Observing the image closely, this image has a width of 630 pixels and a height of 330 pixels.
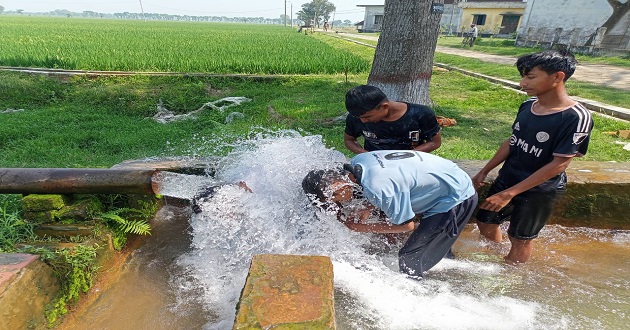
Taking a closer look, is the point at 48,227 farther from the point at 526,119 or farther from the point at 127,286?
the point at 526,119

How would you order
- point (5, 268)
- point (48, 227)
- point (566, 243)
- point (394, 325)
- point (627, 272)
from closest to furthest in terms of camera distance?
point (5, 268)
point (394, 325)
point (48, 227)
point (627, 272)
point (566, 243)

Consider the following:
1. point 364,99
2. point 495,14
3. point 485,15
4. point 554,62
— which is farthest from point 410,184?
point 485,15

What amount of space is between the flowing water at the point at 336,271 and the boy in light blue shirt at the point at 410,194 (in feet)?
0.90

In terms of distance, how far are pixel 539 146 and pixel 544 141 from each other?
5 cm

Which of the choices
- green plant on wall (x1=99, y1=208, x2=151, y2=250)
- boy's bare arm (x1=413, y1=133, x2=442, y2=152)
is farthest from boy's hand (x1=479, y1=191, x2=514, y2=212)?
green plant on wall (x1=99, y1=208, x2=151, y2=250)

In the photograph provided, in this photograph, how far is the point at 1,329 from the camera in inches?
71.2

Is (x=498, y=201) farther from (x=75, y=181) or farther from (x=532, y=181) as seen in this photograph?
(x=75, y=181)

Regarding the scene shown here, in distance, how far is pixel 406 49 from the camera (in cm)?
507

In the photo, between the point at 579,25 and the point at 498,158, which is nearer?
the point at 498,158

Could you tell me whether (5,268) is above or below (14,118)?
above

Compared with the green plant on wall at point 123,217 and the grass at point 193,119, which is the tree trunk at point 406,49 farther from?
the green plant on wall at point 123,217

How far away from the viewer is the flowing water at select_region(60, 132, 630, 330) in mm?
2266

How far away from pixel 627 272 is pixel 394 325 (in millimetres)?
1899

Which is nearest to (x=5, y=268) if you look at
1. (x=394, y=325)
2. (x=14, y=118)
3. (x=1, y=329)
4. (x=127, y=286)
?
(x=1, y=329)
